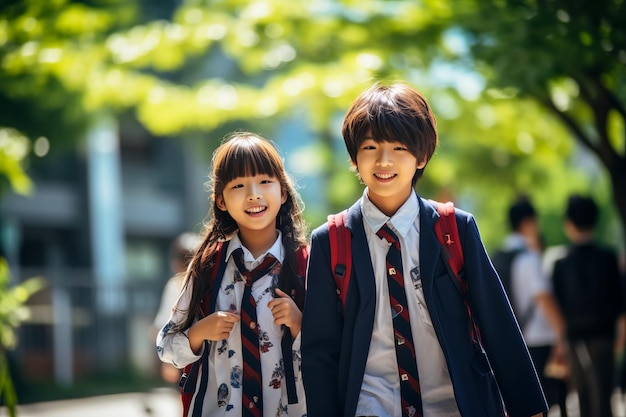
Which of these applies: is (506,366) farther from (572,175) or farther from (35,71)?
(572,175)

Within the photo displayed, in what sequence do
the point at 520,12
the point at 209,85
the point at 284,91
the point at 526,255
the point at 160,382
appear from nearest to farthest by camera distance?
the point at 520,12
the point at 526,255
the point at 284,91
the point at 209,85
the point at 160,382

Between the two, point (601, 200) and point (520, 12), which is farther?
point (601, 200)

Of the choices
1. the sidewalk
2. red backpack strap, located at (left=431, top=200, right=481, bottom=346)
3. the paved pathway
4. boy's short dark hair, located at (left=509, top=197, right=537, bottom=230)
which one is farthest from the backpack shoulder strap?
the sidewalk

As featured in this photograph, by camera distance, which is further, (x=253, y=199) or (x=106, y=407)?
(x=106, y=407)

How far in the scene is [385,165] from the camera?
9.91 feet

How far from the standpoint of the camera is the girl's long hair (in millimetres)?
3375

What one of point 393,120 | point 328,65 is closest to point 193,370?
point 393,120

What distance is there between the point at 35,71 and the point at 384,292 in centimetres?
762

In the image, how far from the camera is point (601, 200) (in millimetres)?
24828

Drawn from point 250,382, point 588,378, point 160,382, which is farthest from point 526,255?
point 160,382

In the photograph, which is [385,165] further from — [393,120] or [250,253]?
A: [250,253]

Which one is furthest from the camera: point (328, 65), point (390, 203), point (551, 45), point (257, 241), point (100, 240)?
point (100, 240)

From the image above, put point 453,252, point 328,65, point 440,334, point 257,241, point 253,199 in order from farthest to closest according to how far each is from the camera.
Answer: point 328,65
point 257,241
point 253,199
point 453,252
point 440,334

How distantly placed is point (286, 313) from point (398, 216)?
0.50 m
